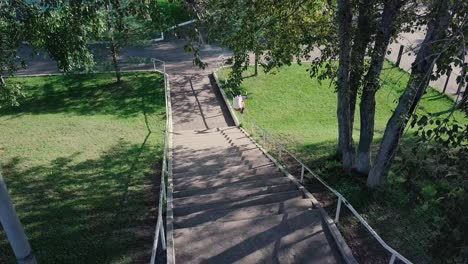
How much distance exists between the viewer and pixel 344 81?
7953 millimetres

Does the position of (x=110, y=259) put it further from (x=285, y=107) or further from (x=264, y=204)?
(x=285, y=107)

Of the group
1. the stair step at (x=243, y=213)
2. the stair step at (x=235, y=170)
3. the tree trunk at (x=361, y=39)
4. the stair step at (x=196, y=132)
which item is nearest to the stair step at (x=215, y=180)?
the stair step at (x=235, y=170)

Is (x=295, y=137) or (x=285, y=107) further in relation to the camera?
(x=285, y=107)

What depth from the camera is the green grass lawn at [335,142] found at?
6210mm

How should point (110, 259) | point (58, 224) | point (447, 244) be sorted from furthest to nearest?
point (58, 224) < point (110, 259) < point (447, 244)

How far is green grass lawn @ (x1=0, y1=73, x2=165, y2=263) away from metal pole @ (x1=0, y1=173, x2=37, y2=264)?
2.05 meters

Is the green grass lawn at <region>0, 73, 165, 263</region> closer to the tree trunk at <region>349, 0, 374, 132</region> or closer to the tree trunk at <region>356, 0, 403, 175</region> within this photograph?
the tree trunk at <region>356, 0, 403, 175</region>

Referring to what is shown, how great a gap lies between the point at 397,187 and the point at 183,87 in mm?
13249

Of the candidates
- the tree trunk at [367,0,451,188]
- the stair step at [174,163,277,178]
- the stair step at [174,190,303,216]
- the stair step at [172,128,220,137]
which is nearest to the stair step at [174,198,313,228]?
the stair step at [174,190,303,216]

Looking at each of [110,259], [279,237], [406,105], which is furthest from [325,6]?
[110,259]

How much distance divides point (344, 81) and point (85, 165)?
7.44 metres

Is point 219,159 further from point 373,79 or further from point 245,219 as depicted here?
point 373,79

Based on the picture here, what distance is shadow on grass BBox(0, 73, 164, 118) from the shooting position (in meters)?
16.8

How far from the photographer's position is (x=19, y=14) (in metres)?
7.88
